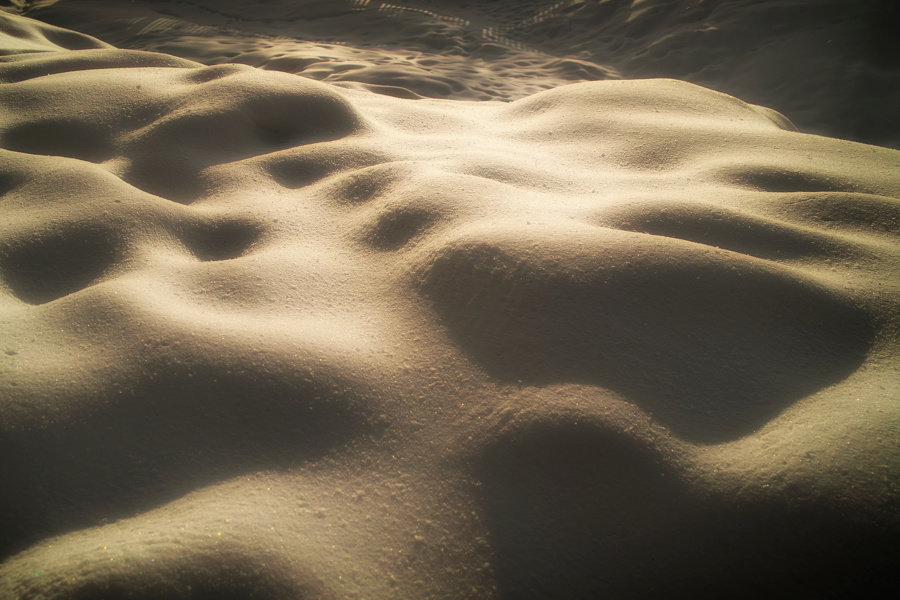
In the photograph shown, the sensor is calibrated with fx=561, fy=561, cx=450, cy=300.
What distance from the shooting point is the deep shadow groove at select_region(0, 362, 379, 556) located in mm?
741

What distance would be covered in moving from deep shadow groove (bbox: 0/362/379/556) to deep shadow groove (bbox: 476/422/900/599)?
0.27 m

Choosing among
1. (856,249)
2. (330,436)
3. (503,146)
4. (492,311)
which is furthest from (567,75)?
(330,436)

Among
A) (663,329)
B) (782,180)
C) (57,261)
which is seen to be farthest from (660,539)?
(57,261)

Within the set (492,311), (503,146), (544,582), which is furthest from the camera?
(503,146)

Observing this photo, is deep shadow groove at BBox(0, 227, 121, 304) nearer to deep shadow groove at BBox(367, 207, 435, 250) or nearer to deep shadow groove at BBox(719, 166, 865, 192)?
deep shadow groove at BBox(367, 207, 435, 250)

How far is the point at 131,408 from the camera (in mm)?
837

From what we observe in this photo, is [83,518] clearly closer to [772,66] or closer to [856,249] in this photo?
[856,249]

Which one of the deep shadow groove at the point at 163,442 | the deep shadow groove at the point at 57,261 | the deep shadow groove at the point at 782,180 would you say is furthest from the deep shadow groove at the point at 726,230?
the deep shadow groove at the point at 57,261

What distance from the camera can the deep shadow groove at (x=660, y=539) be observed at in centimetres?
70

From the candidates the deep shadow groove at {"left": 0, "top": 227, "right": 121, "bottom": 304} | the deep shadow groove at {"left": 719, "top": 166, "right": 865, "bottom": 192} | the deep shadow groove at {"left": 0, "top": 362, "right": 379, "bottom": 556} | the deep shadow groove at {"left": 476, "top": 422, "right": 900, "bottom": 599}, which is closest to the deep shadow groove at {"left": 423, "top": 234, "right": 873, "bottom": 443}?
the deep shadow groove at {"left": 476, "top": 422, "right": 900, "bottom": 599}

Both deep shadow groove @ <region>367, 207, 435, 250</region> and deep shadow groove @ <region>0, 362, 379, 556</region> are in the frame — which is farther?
deep shadow groove @ <region>367, 207, 435, 250</region>

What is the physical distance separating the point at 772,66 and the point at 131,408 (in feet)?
15.1

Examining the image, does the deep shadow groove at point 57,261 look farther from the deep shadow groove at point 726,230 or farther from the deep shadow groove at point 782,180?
the deep shadow groove at point 782,180

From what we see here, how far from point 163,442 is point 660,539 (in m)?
0.70
